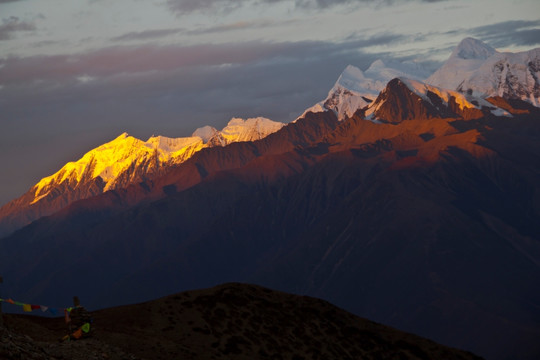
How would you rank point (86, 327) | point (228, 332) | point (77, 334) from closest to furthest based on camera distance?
1. point (86, 327)
2. point (77, 334)
3. point (228, 332)

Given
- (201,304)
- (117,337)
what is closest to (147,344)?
(117,337)

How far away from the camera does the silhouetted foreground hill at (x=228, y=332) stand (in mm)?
104688

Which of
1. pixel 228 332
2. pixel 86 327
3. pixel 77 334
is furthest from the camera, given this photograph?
pixel 228 332

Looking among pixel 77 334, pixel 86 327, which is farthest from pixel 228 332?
pixel 86 327

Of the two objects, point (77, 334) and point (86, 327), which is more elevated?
point (86, 327)

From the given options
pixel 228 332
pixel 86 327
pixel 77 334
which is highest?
pixel 86 327

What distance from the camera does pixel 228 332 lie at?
13212 cm

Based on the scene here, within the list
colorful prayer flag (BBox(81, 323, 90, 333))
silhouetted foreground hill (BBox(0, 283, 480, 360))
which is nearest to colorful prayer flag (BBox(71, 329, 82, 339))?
colorful prayer flag (BBox(81, 323, 90, 333))

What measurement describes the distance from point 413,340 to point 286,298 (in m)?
23.0

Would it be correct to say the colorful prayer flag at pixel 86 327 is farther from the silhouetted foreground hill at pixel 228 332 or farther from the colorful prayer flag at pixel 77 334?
the silhouetted foreground hill at pixel 228 332

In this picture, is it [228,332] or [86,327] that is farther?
[228,332]

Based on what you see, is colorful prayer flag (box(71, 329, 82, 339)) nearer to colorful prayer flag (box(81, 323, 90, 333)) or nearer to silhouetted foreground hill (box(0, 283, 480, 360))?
colorful prayer flag (box(81, 323, 90, 333))

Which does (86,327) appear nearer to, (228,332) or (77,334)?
(77,334)

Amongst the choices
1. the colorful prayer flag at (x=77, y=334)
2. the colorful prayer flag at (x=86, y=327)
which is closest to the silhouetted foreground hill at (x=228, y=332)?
the colorful prayer flag at (x=86, y=327)
